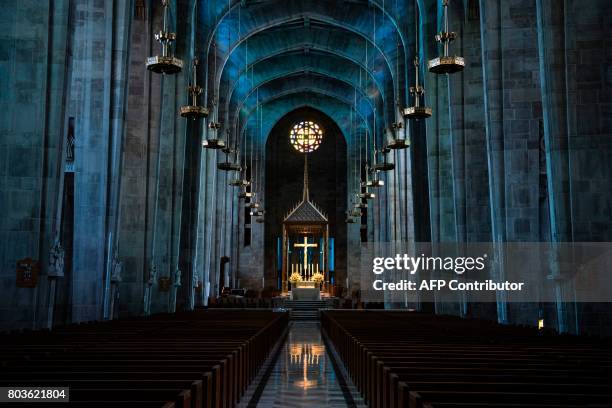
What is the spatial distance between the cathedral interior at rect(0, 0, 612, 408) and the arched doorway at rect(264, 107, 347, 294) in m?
11.1

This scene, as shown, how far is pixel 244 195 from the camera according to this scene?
34000 mm

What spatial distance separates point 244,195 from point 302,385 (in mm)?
24662

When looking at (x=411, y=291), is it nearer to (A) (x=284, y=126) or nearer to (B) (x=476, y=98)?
(B) (x=476, y=98)

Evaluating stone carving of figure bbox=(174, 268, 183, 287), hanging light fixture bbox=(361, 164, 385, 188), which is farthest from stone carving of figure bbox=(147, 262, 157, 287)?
hanging light fixture bbox=(361, 164, 385, 188)

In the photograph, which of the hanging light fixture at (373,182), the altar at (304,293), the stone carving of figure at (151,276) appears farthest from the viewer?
the altar at (304,293)

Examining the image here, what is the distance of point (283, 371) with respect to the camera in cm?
1166

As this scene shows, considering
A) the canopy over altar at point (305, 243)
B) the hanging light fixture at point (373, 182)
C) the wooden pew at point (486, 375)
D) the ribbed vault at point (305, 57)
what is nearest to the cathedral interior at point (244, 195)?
the wooden pew at point (486, 375)

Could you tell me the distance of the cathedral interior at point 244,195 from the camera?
6.05m

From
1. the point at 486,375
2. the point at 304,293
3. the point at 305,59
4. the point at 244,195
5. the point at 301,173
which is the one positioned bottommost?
the point at 486,375

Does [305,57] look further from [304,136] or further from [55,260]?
[55,260]

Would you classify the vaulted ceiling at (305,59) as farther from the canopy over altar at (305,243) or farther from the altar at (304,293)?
the altar at (304,293)

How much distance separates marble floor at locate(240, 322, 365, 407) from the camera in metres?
8.16

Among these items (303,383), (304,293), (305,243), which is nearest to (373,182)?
(304,293)

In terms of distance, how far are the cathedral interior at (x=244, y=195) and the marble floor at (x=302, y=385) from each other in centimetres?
7
